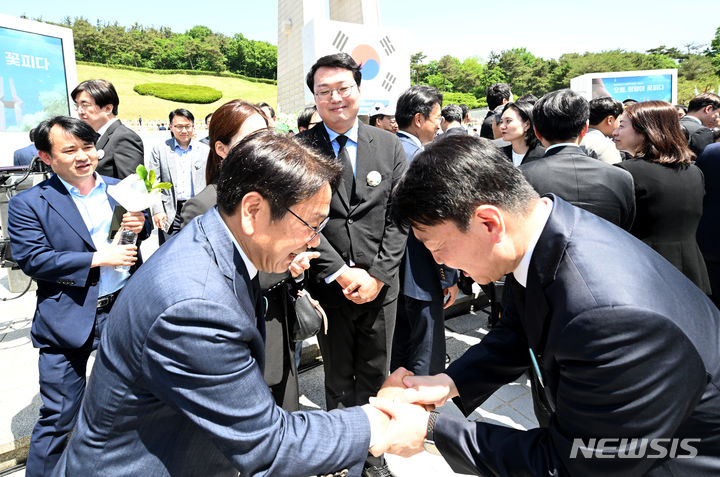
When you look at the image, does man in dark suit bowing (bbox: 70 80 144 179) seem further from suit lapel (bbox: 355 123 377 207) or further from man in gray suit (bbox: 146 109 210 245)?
suit lapel (bbox: 355 123 377 207)

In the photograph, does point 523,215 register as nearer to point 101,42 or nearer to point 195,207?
point 195,207

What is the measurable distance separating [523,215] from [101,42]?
239 feet

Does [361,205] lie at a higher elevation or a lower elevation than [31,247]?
higher

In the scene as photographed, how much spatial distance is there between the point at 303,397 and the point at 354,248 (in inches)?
60.2

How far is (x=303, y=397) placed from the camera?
355 centimetres

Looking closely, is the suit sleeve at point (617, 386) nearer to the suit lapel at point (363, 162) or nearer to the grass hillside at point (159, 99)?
the suit lapel at point (363, 162)

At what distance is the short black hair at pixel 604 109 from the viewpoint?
14.9ft

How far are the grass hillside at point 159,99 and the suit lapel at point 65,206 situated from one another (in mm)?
31781

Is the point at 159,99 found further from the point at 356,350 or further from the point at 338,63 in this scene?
the point at 356,350

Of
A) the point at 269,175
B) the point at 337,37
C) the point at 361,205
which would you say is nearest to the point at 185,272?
the point at 269,175

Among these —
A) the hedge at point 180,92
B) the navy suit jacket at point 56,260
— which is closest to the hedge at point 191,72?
the hedge at point 180,92

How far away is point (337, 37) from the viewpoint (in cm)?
1234

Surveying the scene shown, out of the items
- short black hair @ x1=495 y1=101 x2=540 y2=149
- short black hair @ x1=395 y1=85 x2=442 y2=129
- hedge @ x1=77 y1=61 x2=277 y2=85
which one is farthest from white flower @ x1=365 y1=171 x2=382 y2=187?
hedge @ x1=77 y1=61 x2=277 y2=85

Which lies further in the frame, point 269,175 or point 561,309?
point 269,175
